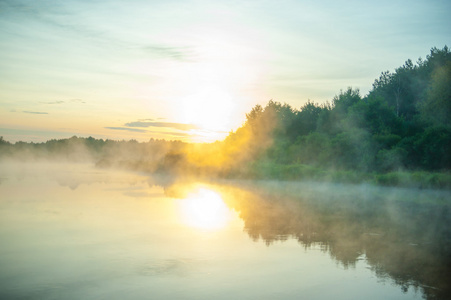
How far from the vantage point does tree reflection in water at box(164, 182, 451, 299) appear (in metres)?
13.8

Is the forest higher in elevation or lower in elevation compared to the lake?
higher

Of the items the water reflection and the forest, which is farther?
the forest

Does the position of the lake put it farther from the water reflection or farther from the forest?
the forest

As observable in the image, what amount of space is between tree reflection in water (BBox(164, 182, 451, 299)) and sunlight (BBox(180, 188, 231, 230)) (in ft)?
3.74

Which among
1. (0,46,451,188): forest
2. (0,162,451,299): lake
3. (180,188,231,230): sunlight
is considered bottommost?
(180,188,231,230): sunlight

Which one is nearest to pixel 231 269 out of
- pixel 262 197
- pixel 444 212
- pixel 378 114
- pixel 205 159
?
pixel 444 212

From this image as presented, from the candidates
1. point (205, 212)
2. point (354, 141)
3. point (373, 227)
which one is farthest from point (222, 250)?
point (354, 141)

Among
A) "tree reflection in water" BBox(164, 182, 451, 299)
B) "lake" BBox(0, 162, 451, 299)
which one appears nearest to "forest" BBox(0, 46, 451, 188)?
"tree reflection in water" BBox(164, 182, 451, 299)

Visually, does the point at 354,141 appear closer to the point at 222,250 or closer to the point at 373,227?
the point at 373,227

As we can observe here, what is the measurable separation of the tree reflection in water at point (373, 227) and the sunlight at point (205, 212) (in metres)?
1.14

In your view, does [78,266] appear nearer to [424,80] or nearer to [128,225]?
[128,225]

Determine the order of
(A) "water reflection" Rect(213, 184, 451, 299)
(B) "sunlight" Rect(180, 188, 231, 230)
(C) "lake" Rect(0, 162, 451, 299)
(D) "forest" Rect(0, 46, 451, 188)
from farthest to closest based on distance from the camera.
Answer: (D) "forest" Rect(0, 46, 451, 188) → (B) "sunlight" Rect(180, 188, 231, 230) → (A) "water reflection" Rect(213, 184, 451, 299) → (C) "lake" Rect(0, 162, 451, 299)

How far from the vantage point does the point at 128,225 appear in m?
21.2

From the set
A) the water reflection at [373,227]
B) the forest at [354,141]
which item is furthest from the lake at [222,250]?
the forest at [354,141]
